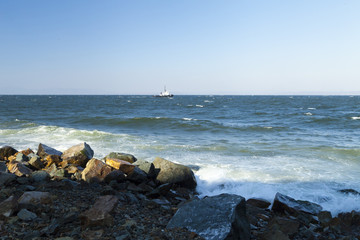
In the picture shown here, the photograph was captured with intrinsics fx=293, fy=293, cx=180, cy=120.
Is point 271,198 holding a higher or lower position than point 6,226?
lower

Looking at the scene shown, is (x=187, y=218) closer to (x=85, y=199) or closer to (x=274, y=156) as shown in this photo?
(x=85, y=199)

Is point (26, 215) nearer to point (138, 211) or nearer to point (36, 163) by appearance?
point (138, 211)

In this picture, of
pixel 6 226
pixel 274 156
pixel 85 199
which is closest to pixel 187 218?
pixel 85 199

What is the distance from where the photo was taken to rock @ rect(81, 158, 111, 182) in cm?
745

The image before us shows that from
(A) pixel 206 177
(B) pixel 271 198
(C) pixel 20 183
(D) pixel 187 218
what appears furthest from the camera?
(A) pixel 206 177

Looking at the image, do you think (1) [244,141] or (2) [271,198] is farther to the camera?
(1) [244,141]

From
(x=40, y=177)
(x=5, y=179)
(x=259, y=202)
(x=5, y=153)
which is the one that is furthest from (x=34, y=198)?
(x=5, y=153)

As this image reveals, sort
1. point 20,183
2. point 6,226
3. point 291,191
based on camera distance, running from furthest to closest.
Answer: point 291,191, point 20,183, point 6,226

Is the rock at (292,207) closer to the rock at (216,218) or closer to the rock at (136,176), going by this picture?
the rock at (216,218)

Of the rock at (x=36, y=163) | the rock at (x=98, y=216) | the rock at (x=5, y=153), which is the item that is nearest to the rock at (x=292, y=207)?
the rock at (x=98, y=216)

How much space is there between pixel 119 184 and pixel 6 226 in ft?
10.2

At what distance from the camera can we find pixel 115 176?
7.57 meters

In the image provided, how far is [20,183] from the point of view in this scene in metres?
6.81

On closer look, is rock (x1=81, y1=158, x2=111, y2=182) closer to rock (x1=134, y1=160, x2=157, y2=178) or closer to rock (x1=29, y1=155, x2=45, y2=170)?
rock (x1=134, y1=160, x2=157, y2=178)
